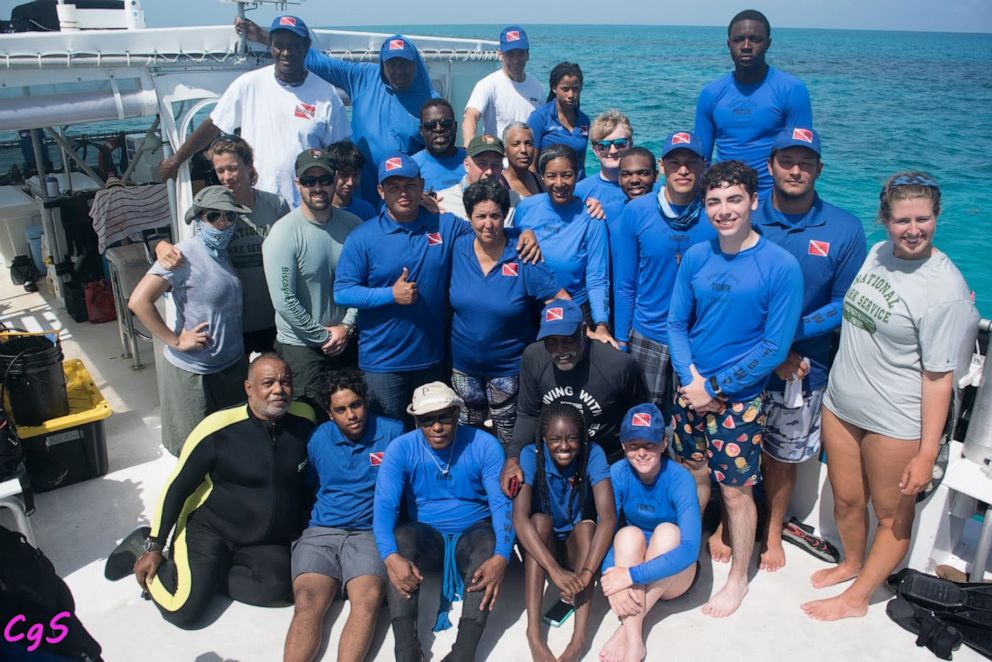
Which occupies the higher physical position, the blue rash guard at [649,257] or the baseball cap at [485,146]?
the baseball cap at [485,146]

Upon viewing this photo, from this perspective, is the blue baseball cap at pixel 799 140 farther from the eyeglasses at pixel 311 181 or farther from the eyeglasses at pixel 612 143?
the eyeglasses at pixel 311 181

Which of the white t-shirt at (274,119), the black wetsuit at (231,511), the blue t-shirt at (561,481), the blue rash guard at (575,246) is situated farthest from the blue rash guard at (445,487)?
the white t-shirt at (274,119)

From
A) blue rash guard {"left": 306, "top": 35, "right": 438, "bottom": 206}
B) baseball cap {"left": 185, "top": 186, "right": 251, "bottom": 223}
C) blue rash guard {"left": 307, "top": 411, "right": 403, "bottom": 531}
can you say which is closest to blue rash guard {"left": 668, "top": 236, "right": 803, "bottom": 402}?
blue rash guard {"left": 307, "top": 411, "right": 403, "bottom": 531}

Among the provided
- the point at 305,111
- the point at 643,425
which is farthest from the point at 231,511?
the point at 305,111

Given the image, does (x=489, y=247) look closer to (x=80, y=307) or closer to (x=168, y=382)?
(x=168, y=382)

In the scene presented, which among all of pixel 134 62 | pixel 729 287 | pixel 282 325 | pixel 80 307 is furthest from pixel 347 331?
pixel 80 307

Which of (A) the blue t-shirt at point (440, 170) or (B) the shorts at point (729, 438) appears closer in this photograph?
(B) the shorts at point (729, 438)

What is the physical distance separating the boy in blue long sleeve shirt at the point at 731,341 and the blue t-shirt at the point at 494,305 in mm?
686

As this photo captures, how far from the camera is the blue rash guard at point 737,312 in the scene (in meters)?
3.19

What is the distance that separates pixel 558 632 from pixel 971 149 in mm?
28493

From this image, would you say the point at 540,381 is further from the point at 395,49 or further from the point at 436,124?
the point at 395,49

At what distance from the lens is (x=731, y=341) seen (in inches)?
131

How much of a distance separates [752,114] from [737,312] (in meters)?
1.61

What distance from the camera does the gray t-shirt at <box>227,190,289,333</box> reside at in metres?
4.09
